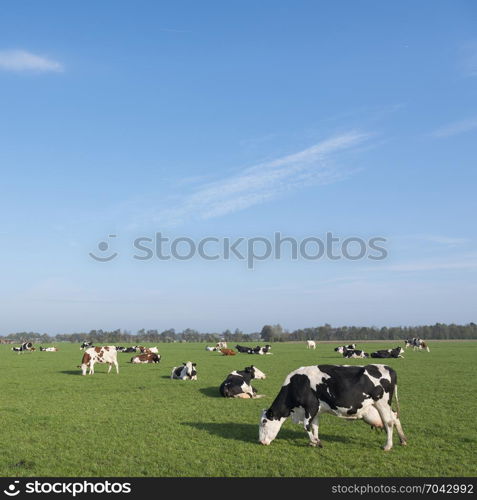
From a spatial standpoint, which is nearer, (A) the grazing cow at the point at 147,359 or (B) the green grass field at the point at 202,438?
(B) the green grass field at the point at 202,438

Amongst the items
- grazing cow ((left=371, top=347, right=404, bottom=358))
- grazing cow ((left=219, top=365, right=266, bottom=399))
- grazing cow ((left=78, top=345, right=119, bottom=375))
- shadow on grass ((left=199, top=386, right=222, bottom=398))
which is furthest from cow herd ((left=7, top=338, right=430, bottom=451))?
grazing cow ((left=371, top=347, right=404, bottom=358))

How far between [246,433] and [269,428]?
1316 mm

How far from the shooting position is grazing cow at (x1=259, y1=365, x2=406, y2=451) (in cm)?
1091

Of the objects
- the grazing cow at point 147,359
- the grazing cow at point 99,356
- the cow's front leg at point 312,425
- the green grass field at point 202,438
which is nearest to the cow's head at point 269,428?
the green grass field at point 202,438

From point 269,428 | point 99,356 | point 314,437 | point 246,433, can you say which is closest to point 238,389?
point 246,433

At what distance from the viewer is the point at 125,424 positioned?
13.5 meters

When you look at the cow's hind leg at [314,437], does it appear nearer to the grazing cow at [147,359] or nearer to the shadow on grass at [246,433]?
the shadow on grass at [246,433]

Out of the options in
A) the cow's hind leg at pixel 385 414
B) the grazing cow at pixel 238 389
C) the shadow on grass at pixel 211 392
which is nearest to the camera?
the cow's hind leg at pixel 385 414

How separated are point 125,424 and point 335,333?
163 metres

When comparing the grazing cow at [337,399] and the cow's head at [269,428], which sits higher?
the grazing cow at [337,399]

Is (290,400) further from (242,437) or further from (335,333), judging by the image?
(335,333)

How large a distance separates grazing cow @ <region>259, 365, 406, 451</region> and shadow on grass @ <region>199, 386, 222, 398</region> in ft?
26.7

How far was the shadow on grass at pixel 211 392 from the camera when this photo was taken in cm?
1938

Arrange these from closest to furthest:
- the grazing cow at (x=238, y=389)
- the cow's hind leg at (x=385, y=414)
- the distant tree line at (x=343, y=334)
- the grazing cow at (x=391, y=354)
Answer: the cow's hind leg at (x=385, y=414) → the grazing cow at (x=238, y=389) → the grazing cow at (x=391, y=354) → the distant tree line at (x=343, y=334)
